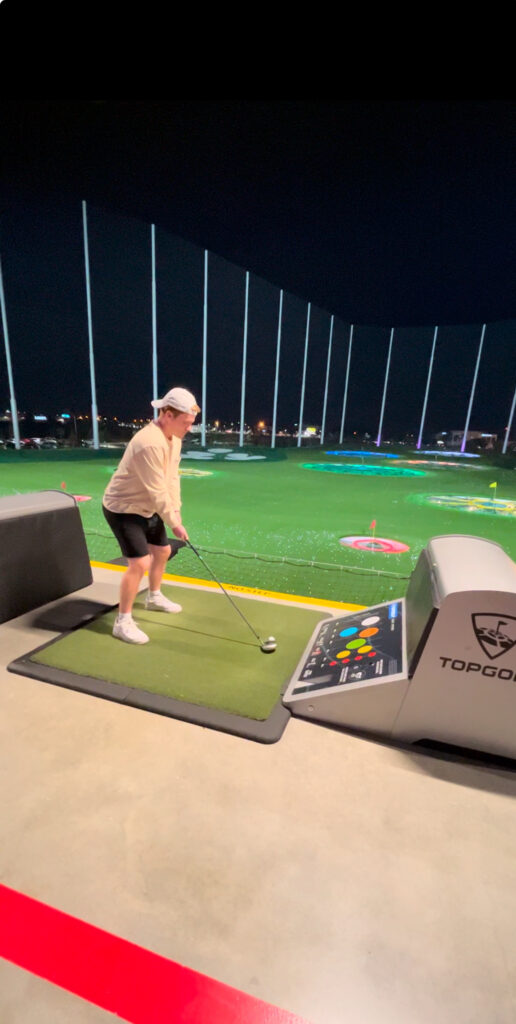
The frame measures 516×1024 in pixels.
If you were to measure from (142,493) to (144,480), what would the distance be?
4.6 inches

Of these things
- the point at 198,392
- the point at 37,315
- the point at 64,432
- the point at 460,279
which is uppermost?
the point at 460,279

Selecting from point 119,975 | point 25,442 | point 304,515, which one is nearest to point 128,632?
point 119,975

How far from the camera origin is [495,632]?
1.73 m

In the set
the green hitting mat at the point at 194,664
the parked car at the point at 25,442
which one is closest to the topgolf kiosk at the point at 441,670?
the green hitting mat at the point at 194,664

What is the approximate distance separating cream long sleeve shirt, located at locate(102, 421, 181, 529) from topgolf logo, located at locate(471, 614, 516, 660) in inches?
63.3

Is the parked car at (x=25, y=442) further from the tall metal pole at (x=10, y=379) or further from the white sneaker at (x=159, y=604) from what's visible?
the white sneaker at (x=159, y=604)

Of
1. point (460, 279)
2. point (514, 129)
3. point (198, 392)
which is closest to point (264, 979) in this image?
point (514, 129)

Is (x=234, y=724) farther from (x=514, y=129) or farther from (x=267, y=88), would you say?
(x=514, y=129)

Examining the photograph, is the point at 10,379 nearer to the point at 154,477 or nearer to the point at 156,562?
the point at 156,562

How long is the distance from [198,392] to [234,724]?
1666 centimetres

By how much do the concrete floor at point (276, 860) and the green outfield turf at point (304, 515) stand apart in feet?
5.90

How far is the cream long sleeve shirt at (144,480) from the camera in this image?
2.54m

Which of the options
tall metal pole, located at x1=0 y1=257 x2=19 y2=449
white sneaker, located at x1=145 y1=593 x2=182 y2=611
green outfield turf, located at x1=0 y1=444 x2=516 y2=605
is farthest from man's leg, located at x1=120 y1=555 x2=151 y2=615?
tall metal pole, located at x1=0 y1=257 x2=19 y2=449

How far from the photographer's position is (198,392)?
17.5 meters
